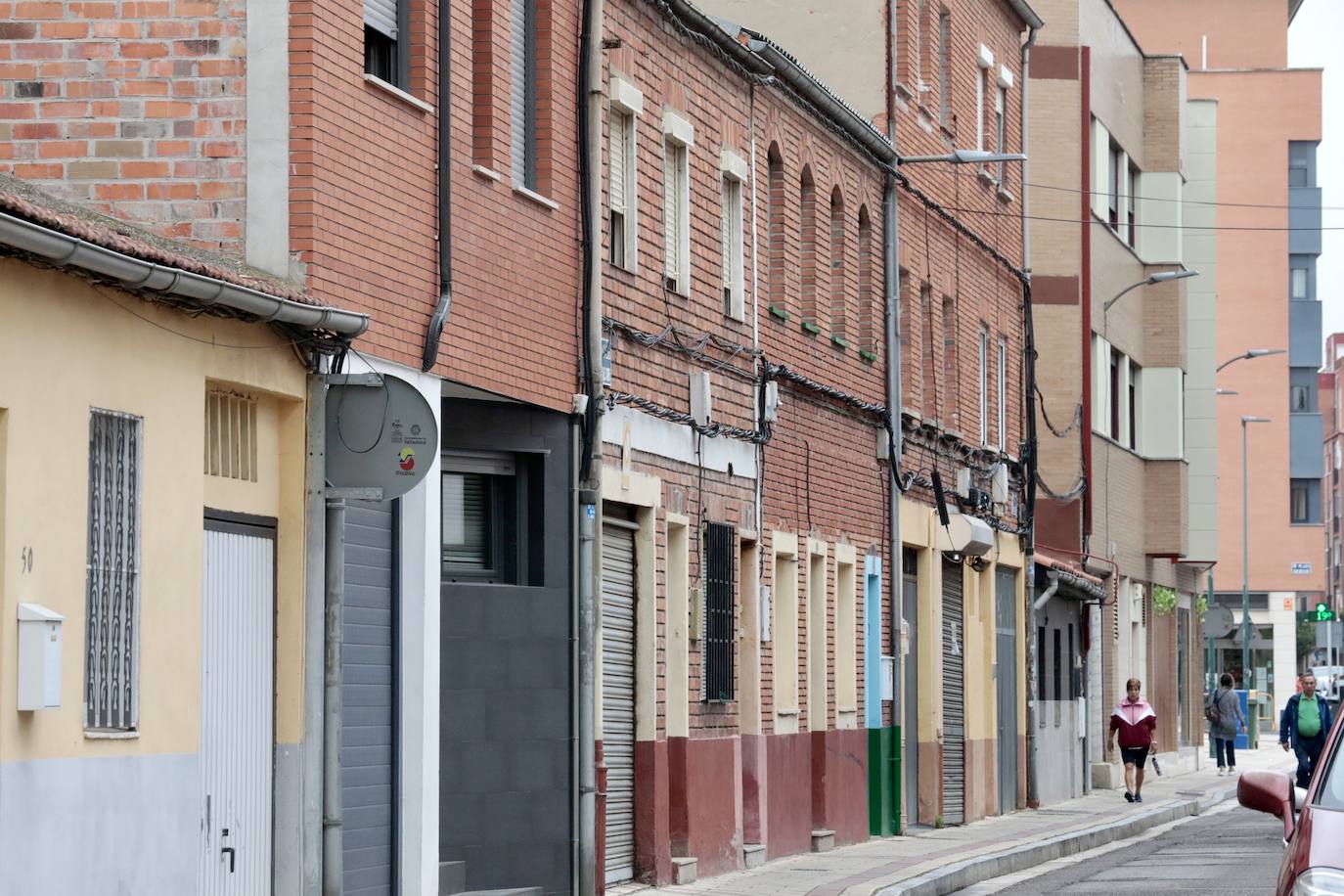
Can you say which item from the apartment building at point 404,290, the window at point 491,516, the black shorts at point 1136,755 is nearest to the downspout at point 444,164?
the apartment building at point 404,290

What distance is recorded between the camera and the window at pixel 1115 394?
149ft

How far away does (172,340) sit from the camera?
12219mm

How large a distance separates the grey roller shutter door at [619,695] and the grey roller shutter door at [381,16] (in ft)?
16.7

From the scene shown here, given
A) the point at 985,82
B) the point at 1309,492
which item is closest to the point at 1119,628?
the point at 985,82

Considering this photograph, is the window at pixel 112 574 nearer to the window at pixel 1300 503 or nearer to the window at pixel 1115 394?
the window at pixel 1115 394

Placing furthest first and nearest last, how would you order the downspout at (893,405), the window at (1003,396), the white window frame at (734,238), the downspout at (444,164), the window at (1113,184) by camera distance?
the window at (1113,184) → the window at (1003,396) → the downspout at (893,405) → the white window frame at (734,238) → the downspout at (444,164)

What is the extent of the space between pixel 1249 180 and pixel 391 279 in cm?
7885

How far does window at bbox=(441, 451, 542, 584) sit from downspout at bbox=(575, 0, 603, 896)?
39cm

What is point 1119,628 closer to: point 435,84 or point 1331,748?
point 435,84

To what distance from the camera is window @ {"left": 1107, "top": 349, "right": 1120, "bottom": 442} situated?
45562 mm

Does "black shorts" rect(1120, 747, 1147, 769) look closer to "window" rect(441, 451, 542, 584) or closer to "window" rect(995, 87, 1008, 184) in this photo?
"window" rect(995, 87, 1008, 184)

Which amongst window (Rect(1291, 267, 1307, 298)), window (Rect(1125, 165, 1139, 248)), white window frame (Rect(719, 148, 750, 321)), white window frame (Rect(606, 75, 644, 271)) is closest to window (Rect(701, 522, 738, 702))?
white window frame (Rect(719, 148, 750, 321))

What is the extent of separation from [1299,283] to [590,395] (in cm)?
9050

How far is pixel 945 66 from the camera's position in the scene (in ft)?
107
